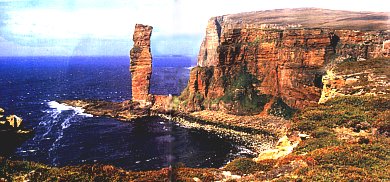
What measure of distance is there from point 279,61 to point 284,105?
11.7 metres

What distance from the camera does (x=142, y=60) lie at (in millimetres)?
108688

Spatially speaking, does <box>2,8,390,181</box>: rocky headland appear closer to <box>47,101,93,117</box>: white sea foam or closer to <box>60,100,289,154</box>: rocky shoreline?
<box>60,100,289,154</box>: rocky shoreline

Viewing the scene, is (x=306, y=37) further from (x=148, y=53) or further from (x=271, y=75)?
(x=148, y=53)

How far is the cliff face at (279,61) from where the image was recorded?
8350 centimetres

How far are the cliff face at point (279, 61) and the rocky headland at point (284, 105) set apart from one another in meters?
0.25

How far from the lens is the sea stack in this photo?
108 m

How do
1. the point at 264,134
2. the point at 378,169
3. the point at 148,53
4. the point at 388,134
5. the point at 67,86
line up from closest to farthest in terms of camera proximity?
the point at 378,169
the point at 388,134
the point at 264,134
the point at 148,53
the point at 67,86

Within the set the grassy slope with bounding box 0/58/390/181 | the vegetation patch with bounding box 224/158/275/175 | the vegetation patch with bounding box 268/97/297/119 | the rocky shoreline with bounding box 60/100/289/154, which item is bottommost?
the rocky shoreline with bounding box 60/100/289/154

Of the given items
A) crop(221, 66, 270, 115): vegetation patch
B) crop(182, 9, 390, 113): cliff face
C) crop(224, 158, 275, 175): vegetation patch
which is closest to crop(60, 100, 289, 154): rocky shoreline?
crop(221, 66, 270, 115): vegetation patch

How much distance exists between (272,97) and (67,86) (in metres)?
97.4

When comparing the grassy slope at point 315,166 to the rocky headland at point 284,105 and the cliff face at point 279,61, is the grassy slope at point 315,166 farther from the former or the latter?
the cliff face at point 279,61

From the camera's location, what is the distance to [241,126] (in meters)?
82.1

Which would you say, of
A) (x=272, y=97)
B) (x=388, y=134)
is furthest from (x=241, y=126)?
(x=388, y=134)

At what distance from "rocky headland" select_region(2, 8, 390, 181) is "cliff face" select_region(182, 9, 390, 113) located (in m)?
0.25
